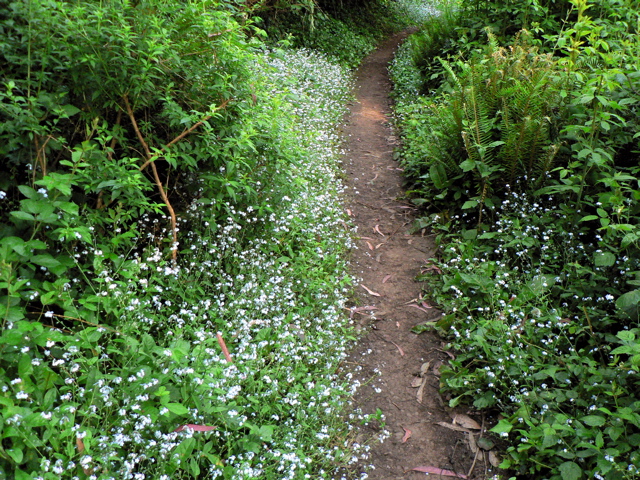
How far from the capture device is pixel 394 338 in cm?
466

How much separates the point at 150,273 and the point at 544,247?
3787 millimetres

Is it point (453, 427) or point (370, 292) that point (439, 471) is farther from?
point (370, 292)

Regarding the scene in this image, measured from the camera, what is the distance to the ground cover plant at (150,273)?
2611 mm

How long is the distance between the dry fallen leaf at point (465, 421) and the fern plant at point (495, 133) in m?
2.75

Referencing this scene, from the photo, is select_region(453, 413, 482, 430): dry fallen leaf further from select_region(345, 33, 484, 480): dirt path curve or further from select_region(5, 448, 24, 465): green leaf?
select_region(5, 448, 24, 465): green leaf

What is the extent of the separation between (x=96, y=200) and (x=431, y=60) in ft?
33.0

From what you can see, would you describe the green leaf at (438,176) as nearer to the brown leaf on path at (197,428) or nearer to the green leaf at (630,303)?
the green leaf at (630,303)

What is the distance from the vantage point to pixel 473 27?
964 centimetres

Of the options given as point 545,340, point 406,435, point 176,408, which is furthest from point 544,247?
point 176,408

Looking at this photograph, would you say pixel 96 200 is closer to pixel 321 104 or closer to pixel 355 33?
pixel 321 104

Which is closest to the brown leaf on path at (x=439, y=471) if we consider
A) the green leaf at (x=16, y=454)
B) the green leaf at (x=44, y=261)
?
the green leaf at (x=16, y=454)

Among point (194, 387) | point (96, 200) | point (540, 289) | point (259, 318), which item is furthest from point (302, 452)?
point (540, 289)

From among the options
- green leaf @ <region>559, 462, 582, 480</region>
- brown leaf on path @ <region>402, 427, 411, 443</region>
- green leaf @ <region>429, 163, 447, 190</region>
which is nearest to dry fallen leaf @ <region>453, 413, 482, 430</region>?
brown leaf on path @ <region>402, 427, 411, 443</region>

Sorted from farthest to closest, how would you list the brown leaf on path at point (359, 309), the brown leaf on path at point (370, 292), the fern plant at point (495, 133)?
the fern plant at point (495, 133) → the brown leaf on path at point (370, 292) → the brown leaf on path at point (359, 309)
